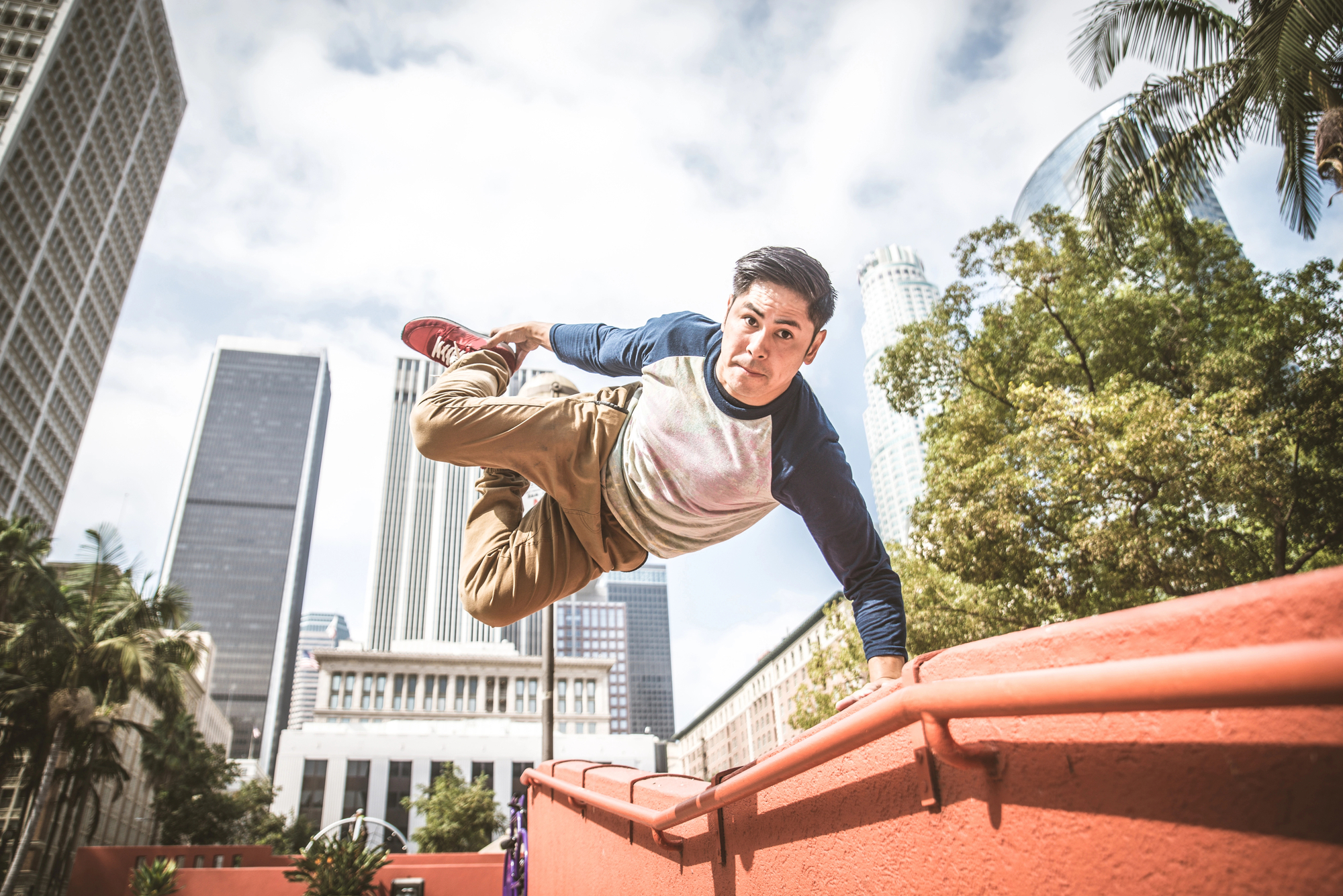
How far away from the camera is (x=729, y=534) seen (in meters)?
3.39

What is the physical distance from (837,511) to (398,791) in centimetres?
7222

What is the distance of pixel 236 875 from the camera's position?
1469cm

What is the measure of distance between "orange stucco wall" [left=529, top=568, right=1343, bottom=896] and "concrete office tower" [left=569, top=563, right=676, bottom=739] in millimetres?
163424

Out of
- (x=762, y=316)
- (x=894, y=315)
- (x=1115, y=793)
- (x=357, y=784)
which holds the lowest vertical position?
(x=1115, y=793)

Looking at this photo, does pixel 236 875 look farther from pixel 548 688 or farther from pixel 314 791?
pixel 314 791

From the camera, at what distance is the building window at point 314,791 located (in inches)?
2413

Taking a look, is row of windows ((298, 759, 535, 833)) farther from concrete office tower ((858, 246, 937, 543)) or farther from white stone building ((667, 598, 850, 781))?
concrete office tower ((858, 246, 937, 543))

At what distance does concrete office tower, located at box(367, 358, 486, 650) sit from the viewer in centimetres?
12000

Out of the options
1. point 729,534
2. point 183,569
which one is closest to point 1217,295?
point 729,534

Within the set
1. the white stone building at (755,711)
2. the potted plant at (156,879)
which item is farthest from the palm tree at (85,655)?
the white stone building at (755,711)

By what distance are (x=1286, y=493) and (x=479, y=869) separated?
52.6ft

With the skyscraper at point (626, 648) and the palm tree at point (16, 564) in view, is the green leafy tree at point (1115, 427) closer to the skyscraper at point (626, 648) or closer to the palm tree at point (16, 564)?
the palm tree at point (16, 564)

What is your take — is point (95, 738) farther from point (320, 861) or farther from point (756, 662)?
point (756, 662)

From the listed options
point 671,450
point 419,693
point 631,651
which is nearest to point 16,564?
point 671,450
